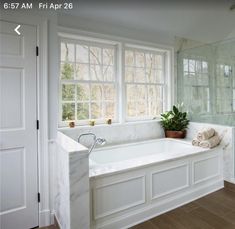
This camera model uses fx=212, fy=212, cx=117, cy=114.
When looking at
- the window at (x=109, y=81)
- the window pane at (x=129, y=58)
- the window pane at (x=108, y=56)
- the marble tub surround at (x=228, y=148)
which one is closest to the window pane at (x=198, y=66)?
the window at (x=109, y=81)

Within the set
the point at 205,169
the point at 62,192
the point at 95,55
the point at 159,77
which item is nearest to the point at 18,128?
the point at 62,192

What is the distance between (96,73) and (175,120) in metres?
1.63

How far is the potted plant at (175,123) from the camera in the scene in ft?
12.4

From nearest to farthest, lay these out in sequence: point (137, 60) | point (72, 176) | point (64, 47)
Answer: point (72, 176) → point (64, 47) → point (137, 60)

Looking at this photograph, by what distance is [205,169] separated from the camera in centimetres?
298

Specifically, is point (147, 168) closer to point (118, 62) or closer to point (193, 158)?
point (193, 158)

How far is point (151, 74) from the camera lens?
13.0 ft

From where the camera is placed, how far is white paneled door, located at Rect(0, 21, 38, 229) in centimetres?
209

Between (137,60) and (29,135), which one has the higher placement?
(137,60)

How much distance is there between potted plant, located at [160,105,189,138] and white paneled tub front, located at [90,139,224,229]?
658 mm

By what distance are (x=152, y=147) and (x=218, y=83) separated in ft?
4.96

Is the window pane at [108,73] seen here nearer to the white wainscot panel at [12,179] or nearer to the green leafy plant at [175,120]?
the green leafy plant at [175,120]

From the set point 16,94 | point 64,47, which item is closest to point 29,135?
point 16,94

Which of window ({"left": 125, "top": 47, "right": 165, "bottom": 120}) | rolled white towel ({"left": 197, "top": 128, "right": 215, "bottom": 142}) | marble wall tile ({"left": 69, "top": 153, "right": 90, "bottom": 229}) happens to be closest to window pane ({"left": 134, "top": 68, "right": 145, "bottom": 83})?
window ({"left": 125, "top": 47, "right": 165, "bottom": 120})
